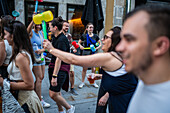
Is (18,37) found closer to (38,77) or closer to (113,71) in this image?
(113,71)

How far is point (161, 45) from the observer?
72 cm

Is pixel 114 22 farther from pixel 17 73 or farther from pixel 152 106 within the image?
pixel 152 106

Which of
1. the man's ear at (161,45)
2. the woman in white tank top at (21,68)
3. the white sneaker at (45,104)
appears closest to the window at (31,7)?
the white sneaker at (45,104)

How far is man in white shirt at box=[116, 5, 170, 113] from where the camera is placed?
2.36 feet

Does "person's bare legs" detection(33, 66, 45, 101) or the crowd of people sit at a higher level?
the crowd of people

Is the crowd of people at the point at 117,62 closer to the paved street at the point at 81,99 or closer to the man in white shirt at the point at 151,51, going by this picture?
the man in white shirt at the point at 151,51

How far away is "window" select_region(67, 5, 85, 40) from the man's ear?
21.9 ft

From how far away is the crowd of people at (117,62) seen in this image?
0.73 meters

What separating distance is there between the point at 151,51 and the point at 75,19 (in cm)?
684

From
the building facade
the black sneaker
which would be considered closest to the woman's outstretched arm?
the black sneaker

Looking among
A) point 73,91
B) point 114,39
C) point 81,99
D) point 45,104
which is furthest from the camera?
point 73,91

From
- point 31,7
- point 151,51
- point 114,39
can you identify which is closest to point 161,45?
point 151,51

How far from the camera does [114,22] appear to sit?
771cm

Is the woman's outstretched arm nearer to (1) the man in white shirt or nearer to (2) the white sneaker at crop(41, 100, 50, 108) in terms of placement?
(1) the man in white shirt
